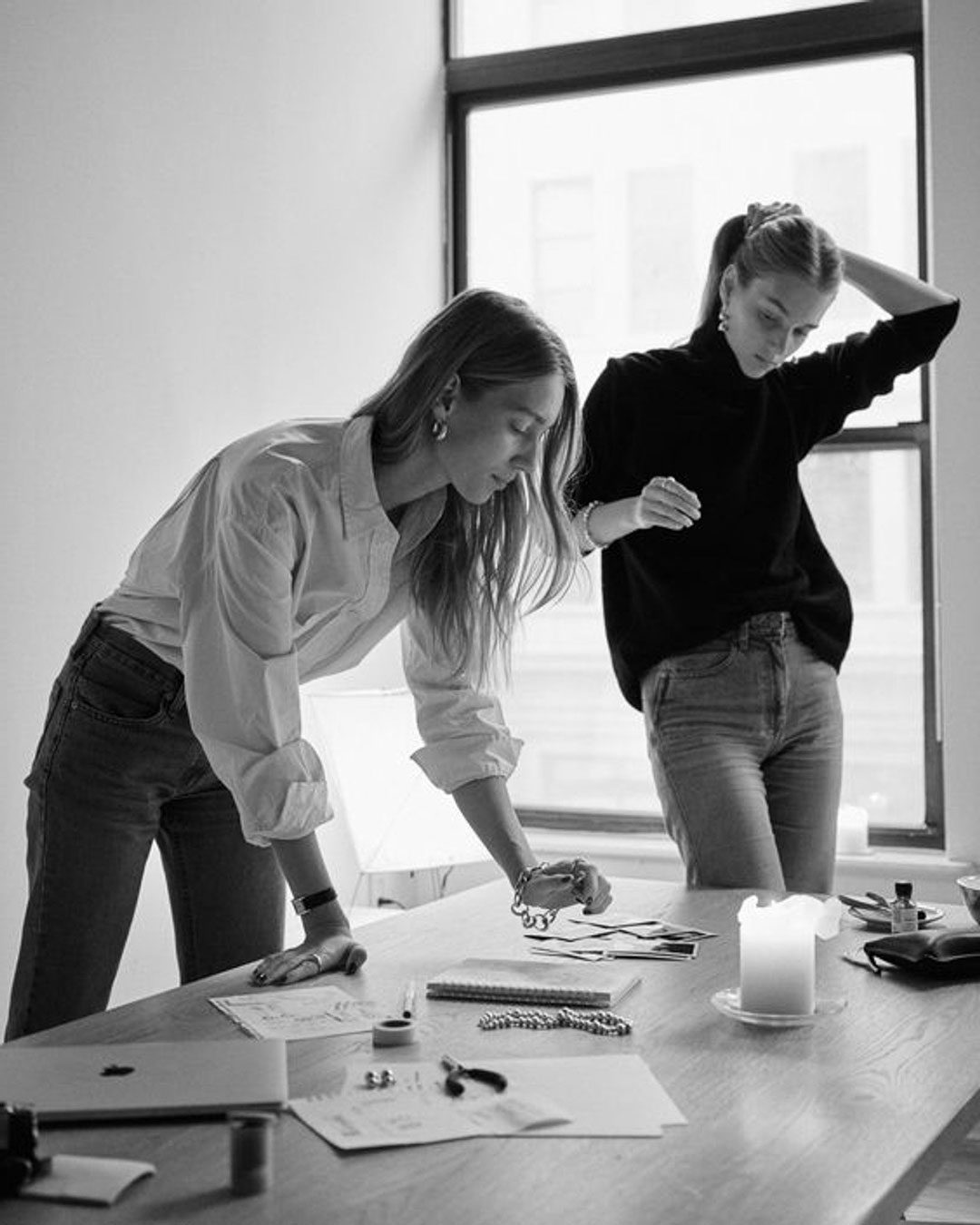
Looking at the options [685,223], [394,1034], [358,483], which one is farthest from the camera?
[685,223]

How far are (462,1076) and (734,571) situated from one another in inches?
49.6

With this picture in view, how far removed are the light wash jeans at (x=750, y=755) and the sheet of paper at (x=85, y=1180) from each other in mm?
1314

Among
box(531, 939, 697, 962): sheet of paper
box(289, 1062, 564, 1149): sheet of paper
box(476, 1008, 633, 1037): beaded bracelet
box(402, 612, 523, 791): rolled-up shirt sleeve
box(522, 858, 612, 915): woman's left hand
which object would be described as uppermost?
box(402, 612, 523, 791): rolled-up shirt sleeve

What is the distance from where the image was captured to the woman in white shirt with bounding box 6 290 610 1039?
1.62m

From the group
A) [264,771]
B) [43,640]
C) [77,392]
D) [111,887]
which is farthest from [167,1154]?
[77,392]

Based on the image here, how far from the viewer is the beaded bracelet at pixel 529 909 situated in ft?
5.82

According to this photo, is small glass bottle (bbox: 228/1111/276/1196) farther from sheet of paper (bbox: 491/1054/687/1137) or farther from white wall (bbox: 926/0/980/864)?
white wall (bbox: 926/0/980/864)

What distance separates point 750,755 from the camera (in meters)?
2.30

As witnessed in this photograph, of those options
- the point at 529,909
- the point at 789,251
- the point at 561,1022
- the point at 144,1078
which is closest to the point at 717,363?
the point at 789,251

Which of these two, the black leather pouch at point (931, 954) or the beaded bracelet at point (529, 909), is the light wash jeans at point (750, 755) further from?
the black leather pouch at point (931, 954)

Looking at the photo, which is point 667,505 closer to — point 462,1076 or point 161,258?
point 462,1076

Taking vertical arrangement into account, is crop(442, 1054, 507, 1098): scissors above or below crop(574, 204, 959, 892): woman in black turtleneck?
below

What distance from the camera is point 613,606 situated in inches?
96.3

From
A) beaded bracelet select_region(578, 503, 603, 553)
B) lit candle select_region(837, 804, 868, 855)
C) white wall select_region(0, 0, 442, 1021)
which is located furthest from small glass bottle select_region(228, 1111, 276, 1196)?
lit candle select_region(837, 804, 868, 855)
